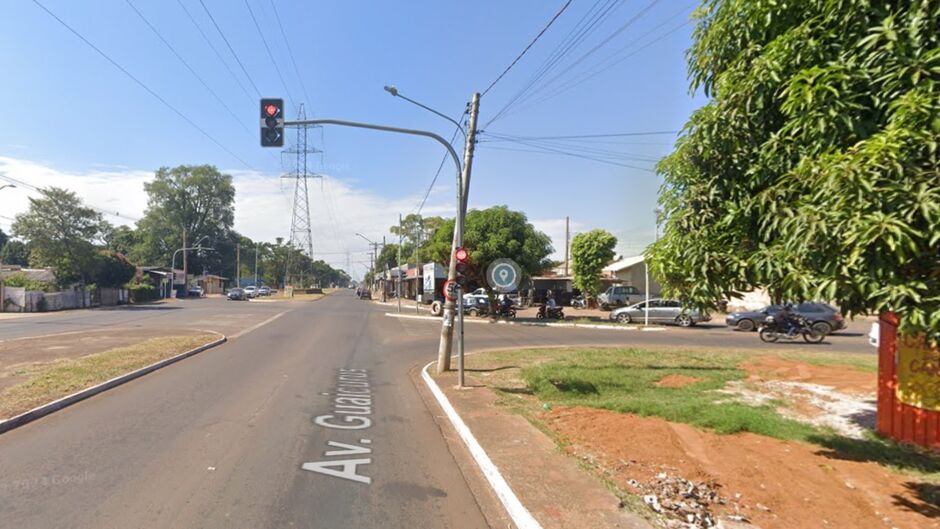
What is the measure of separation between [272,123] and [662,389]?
31.2 feet

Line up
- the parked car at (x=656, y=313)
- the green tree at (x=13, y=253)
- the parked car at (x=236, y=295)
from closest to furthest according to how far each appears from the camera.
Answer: the parked car at (x=656, y=313)
the parked car at (x=236, y=295)
the green tree at (x=13, y=253)

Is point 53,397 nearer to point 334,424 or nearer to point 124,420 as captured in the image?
point 124,420

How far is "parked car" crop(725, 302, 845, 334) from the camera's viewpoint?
24.3 meters

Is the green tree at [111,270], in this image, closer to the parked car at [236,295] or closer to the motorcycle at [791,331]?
the parked car at [236,295]

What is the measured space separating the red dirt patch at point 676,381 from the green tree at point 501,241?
20163 millimetres

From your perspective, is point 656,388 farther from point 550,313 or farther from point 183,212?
point 183,212

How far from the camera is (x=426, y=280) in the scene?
5084cm

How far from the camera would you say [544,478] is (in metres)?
6.03

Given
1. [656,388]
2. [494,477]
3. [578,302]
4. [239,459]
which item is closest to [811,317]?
[656,388]

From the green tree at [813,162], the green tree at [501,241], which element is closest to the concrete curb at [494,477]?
the green tree at [813,162]

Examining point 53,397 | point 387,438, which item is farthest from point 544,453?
point 53,397

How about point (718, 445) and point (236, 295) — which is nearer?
point (718, 445)

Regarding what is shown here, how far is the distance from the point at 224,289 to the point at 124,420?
4450 inches

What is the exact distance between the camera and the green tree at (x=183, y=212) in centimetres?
9188
